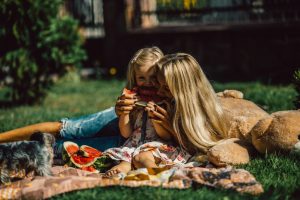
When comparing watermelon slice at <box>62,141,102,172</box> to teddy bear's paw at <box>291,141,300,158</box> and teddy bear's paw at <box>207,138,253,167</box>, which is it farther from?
teddy bear's paw at <box>291,141,300,158</box>

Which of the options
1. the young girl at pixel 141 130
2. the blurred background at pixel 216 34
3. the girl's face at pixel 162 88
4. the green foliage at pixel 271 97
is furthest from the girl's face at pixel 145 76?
the blurred background at pixel 216 34

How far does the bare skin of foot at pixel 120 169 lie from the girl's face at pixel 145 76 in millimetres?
855

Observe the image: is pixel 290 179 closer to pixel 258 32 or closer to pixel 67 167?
pixel 67 167

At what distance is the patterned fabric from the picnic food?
10cm

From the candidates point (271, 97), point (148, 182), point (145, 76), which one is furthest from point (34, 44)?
point (148, 182)

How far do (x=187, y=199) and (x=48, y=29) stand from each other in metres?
7.27

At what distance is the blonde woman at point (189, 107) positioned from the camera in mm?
5277

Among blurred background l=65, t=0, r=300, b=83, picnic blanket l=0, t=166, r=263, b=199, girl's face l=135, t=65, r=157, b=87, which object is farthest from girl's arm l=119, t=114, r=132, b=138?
blurred background l=65, t=0, r=300, b=83

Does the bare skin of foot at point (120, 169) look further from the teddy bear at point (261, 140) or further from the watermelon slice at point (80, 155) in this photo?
the teddy bear at point (261, 140)

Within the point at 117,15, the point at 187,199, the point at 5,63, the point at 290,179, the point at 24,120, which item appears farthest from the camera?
the point at 117,15

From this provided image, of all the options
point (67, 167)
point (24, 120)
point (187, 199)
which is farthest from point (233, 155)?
point (24, 120)

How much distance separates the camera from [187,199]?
3986 mm

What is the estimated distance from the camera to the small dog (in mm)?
4680

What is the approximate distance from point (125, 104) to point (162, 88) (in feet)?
1.27
